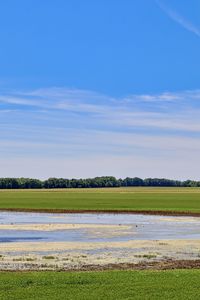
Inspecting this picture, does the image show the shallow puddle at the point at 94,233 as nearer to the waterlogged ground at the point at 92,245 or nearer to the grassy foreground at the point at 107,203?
the waterlogged ground at the point at 92,245

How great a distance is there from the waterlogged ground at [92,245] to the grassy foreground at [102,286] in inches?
198

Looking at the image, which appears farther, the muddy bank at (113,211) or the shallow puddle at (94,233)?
the muddy bank at (113,211)

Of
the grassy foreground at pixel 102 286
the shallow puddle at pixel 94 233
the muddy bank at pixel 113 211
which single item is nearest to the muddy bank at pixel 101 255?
the shallow puddle at pixel 94 233

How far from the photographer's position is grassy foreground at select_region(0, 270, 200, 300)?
15859 millimetres

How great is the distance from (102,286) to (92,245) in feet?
55.4

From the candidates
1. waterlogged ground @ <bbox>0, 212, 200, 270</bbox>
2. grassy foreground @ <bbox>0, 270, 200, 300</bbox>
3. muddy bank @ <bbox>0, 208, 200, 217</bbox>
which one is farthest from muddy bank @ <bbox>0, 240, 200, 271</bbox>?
muddy bank @ <bbox>0, 208, 200, 217</bbox>

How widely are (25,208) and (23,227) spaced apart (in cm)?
3250

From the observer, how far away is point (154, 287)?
55.7 ft

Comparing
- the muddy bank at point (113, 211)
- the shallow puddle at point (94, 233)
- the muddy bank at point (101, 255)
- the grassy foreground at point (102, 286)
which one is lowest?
the muddy bank at point (101, 255)

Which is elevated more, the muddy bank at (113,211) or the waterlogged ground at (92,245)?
the muddy bank at (113,211)

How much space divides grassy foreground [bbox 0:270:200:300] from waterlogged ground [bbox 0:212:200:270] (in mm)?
5029

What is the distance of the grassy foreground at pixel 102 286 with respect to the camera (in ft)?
52.0

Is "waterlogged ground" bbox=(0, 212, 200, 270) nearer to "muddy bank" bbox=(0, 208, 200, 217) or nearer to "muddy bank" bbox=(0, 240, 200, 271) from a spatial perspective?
"muddy bank" bbox=(0, 240, 200, 271)

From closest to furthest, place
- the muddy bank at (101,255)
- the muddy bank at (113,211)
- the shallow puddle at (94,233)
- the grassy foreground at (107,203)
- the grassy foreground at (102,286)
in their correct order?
1. the grassy foreground at (102,286)
2. the muddy bank at (101,255)
3. the shallow puddle at (94,233)
4. the muddy bank at (113,211)
5. the grassy foreground at (107,203)
